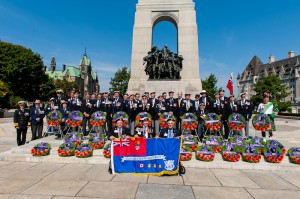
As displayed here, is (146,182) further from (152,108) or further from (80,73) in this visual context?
(80,73)

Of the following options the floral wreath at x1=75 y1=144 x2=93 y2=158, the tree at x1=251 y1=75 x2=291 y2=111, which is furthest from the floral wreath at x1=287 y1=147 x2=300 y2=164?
the tree at x1=251 y1=75 x2=291 y2=111

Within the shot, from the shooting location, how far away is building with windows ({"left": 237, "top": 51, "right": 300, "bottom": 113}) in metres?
82.3

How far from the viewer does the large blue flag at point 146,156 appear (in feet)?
18.2

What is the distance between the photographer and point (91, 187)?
459 centimetres

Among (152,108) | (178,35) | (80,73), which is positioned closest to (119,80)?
(178,35)

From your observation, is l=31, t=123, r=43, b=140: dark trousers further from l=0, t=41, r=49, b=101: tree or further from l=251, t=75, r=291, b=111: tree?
l=251, t=75, r=291, b=111: tree

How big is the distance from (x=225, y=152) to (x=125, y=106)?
459cm

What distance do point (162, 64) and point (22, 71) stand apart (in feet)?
117

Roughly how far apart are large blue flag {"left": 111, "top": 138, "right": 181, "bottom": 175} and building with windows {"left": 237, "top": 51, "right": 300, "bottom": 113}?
7812 cm

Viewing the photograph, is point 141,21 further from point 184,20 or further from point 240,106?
point 240,106

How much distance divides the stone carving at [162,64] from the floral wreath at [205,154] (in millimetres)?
8855

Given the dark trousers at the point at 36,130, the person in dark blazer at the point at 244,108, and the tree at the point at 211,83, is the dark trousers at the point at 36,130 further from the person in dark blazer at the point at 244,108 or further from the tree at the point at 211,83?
the tree at the point at 211,83

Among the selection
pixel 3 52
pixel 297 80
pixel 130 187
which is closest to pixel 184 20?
pixel 130 187

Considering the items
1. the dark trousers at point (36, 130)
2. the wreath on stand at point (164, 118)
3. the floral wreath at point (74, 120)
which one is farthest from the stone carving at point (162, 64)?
the dark trousers at point (36, 130)
